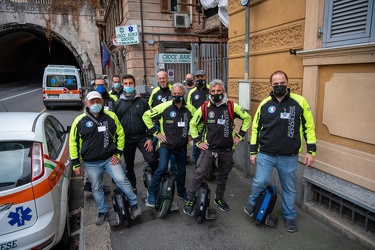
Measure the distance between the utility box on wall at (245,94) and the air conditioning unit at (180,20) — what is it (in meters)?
9.68

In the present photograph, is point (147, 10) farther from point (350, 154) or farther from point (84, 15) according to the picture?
point (84, 15)

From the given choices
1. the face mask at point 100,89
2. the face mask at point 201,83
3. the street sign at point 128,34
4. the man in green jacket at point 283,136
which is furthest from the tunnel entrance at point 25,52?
the man in green jacket at point 283,136

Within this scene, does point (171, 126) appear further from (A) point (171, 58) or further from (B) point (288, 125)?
(A) point (171, 58)

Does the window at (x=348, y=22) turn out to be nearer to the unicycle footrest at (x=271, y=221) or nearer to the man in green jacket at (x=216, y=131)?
the man in green jacket at (x=216, y=131)

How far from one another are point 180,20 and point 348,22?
1115 centimetres

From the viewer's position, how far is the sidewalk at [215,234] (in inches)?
123

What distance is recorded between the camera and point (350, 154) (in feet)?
10.3

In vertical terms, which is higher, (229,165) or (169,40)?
(169,40)

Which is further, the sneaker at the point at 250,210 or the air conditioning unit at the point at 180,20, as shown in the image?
the air conditioning unit at the point at 180,20

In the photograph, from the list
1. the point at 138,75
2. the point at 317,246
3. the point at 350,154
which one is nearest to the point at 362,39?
the point at 350,154

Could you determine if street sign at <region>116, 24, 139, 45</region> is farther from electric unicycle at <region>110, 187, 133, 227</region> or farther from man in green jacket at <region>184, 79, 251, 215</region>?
electric unicycle at <region>110, 187, 133, 227</region>

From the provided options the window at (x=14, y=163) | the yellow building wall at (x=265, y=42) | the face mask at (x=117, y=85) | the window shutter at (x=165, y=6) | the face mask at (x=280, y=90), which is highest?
A: the window shutter at (x=165, y=6)

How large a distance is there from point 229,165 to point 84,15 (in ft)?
89.8

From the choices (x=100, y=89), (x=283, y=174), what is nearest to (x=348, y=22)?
(x=283, y=174)
